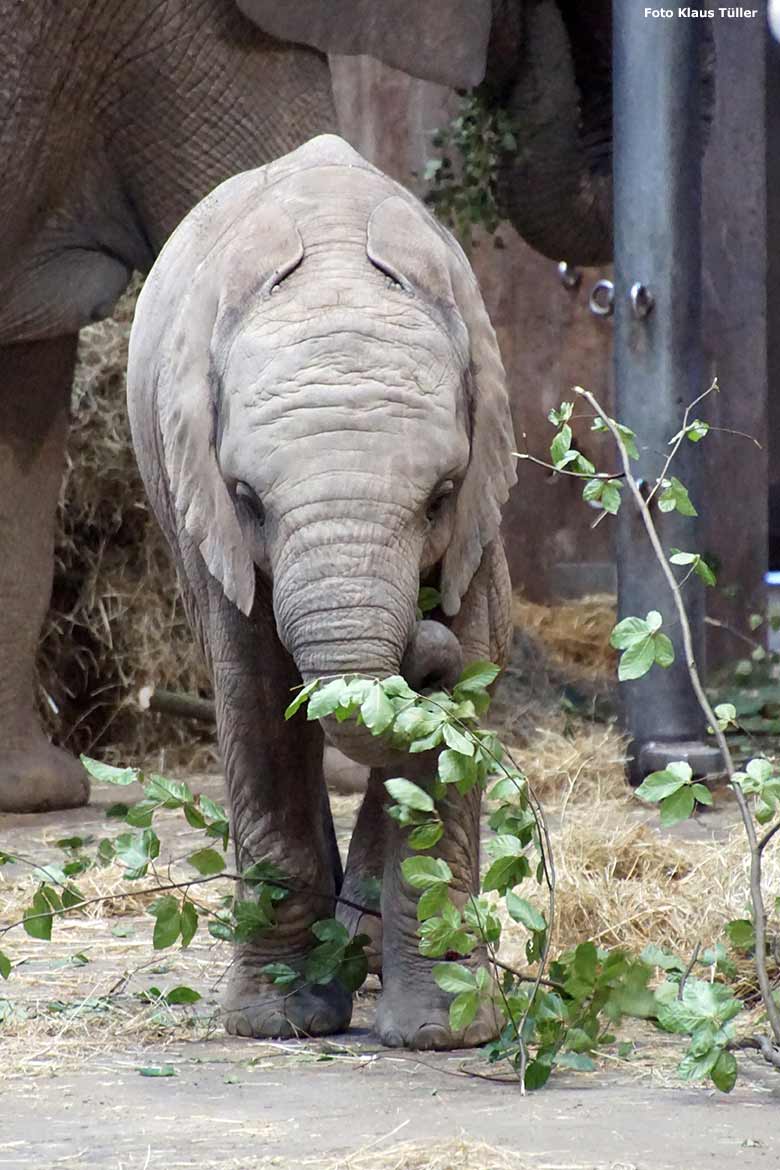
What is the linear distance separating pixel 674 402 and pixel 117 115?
1712 mm

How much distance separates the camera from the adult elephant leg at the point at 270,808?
11.8 feet

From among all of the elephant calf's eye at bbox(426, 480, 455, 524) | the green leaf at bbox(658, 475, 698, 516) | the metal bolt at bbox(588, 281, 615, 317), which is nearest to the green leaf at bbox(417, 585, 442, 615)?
the elephant calf's eye at bbox(426, 480, 455, 524)

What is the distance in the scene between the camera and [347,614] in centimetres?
317

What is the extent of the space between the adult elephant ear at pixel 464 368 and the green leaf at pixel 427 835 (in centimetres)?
35

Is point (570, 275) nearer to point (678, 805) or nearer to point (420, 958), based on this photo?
point (420, 958)

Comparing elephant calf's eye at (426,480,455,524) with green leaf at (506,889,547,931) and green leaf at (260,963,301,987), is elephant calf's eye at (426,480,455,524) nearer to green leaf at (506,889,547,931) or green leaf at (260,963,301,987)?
green leaf at (506,889,547,931)

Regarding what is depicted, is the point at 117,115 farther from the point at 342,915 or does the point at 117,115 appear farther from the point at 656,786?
the point at 656,786

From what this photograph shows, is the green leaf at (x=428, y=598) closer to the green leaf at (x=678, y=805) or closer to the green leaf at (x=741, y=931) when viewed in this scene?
the green leaf at (x=678, y=805)

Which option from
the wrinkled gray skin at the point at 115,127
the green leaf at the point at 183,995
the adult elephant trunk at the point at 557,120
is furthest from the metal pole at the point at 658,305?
the green leaf at the point at 183,995

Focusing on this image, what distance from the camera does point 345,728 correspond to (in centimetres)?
317

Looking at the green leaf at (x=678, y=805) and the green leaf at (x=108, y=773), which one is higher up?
the green leaf at (x=108, y=773)

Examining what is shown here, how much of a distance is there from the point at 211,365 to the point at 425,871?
836 mm

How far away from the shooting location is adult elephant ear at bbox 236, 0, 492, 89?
18.6 feet

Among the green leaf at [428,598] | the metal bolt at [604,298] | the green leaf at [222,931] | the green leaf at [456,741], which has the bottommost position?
the green leaf at [222,931]
